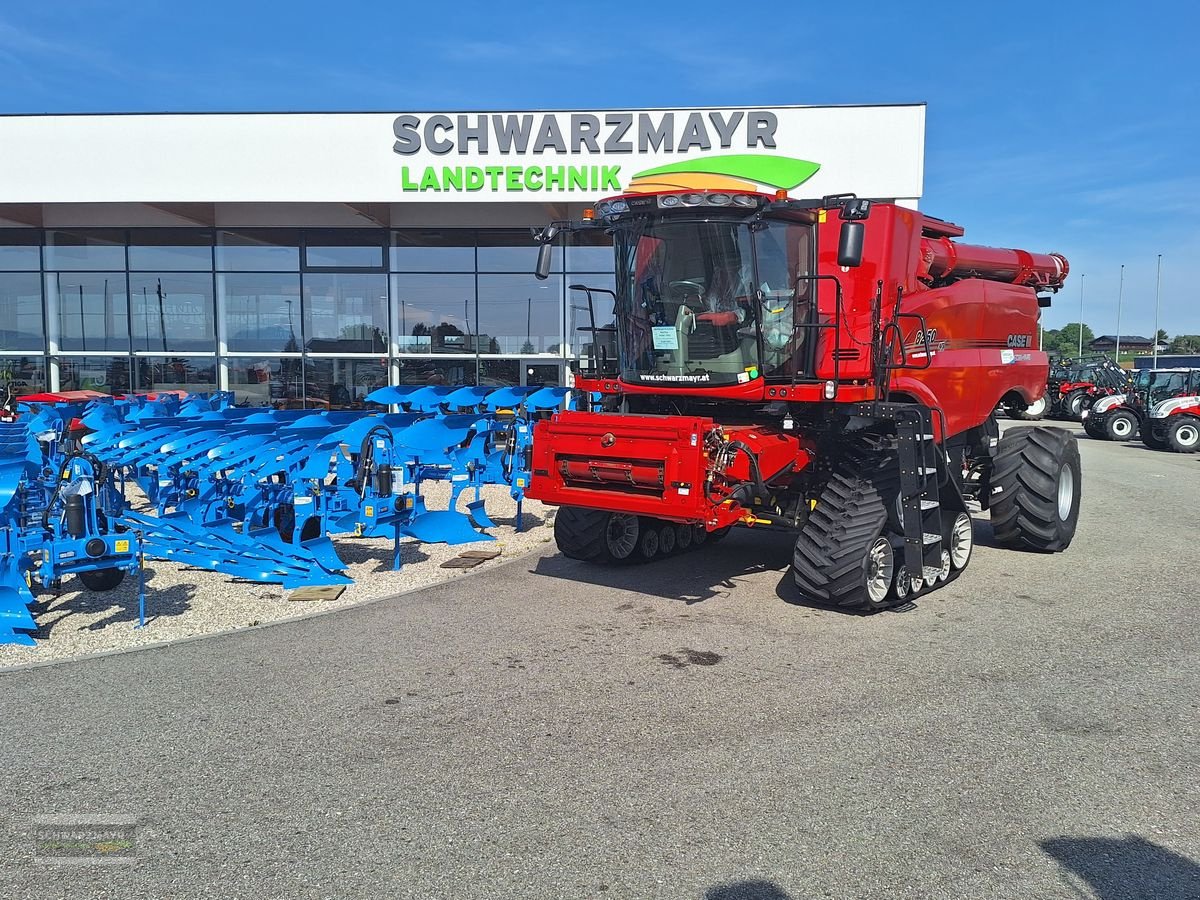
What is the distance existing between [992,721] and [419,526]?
5.13 meters

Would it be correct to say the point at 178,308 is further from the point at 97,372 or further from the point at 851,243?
the point at 851,243

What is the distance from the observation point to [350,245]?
2061 centimetres

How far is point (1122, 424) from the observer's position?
960 inches

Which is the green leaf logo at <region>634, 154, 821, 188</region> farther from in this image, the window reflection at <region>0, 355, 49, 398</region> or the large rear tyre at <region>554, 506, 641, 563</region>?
the window reflection at <region>0, 355, 49, 398</region>

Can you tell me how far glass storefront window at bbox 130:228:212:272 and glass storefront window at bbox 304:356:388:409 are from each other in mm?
3368

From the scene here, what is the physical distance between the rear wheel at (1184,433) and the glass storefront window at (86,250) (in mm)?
24308

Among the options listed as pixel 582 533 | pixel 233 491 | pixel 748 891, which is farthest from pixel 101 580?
pixel 748 891

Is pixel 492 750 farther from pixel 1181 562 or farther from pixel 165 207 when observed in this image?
pixel 165 207

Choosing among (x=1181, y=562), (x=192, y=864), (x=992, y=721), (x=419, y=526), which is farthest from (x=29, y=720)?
(x=1181, y=562)

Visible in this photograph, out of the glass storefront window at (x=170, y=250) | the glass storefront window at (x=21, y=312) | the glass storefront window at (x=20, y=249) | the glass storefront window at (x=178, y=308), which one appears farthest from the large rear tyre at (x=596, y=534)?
the glass storefront window at (x=20, y=249)

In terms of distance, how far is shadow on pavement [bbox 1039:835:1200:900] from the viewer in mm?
3098

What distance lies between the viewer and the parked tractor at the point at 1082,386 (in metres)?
29.3

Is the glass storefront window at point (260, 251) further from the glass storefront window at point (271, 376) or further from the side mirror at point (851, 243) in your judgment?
the side mirror at point (851, 243)

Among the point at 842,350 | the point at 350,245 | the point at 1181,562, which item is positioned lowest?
the point at 1181,562
